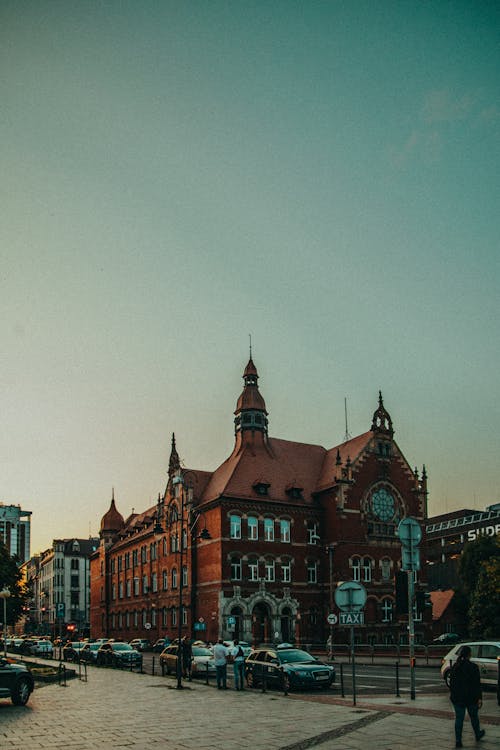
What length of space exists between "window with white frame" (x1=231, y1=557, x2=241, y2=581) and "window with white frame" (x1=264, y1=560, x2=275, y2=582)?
2568mm

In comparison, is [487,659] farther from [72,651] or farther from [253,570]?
[253,570]

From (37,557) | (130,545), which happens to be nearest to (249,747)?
(130,545)

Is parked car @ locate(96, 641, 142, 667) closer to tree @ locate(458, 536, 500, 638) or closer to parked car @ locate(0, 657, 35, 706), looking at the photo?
parked car @ locate(0, 657, 35, 706)

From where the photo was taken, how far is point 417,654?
50.4 m

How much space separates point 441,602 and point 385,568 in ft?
62.8

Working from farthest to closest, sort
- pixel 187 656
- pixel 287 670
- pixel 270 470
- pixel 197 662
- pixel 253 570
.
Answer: pixel 270 470, pixel 253 570, pixel 197 662, pixel 187 656, pixel 287 670

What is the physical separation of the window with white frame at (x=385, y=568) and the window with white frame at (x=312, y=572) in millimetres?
5762

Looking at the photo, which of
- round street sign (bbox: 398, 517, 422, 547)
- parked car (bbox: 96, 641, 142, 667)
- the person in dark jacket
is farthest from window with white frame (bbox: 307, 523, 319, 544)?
the person in dark jacket

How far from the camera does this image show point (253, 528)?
62500 millimetres

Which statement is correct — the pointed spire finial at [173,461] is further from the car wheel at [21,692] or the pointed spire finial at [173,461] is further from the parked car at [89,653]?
the car wheel at [21,692]

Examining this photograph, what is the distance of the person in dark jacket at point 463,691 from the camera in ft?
43.5

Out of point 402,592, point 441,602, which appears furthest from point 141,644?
point 402,592

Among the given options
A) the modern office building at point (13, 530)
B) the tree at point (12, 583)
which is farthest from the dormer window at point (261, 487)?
the modern office building at point (13, 530)

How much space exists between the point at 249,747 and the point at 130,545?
7263 cm
